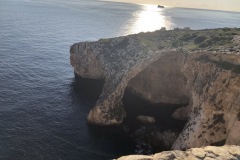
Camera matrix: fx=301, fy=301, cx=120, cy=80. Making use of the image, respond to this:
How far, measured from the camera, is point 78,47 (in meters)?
102

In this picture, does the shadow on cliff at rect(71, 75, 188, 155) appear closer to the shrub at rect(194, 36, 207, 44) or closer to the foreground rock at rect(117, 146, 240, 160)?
the shrub at rect(194, 36, 207, 44)

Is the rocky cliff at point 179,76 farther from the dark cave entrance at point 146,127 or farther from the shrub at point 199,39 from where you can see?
the dark cave entrance at point 146,127

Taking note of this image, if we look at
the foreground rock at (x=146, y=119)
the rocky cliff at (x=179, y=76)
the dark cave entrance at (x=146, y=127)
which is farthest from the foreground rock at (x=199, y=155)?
the foreground rock at (x=146, y=119)

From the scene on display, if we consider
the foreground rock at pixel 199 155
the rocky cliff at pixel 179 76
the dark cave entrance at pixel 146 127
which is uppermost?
the foreground rock at pixel 199 155

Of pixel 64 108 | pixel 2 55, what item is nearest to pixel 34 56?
pixel 2 55

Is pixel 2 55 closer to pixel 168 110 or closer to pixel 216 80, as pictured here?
pixel 168 110

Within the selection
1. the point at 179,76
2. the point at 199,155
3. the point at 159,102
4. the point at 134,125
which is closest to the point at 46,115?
the point at 134,125

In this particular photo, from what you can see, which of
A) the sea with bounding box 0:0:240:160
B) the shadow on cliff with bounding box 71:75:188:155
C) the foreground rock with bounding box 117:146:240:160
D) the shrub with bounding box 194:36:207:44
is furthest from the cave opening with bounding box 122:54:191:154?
the foreground rock with bounding box 117:146:240:160

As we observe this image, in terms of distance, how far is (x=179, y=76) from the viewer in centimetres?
8181

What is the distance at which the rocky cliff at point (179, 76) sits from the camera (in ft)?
187

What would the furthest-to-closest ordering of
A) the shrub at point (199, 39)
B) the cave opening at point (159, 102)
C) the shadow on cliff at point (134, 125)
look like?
the shrub at point (199, 39) < the cave opening at point (159, 102) < the shadow on cliff at point (134, 125)

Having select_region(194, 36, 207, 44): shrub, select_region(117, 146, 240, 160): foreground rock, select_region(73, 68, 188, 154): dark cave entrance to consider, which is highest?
select_region(194, 36, 207, 44): shrub

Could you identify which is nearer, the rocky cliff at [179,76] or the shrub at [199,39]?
the rocky cliff at [179,76]

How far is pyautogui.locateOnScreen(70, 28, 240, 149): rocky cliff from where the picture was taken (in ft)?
187
